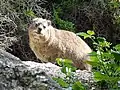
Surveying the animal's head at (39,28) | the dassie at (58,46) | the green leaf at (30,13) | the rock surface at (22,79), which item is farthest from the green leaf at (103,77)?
the green leaf at (30,13)

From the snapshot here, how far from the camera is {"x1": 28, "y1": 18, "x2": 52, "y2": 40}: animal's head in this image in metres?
7.88

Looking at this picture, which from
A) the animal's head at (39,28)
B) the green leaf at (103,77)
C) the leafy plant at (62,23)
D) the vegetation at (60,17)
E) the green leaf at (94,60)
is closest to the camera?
the green leaf at (103,77)

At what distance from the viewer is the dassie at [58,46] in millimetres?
8227

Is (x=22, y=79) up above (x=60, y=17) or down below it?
below

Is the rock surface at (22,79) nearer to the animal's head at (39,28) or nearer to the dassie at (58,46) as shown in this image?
the animal's head at (39,28)

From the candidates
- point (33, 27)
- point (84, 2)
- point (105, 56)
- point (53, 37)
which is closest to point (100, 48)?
point (105, 56)

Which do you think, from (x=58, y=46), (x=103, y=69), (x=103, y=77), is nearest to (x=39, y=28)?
(x=58, y=46)

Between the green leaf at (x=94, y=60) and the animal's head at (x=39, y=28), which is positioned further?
the animal's head at (x=39, y=28)

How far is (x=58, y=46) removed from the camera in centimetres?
840

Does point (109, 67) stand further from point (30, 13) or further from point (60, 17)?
point (60, 17)

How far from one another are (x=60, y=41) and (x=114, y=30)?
3.83m

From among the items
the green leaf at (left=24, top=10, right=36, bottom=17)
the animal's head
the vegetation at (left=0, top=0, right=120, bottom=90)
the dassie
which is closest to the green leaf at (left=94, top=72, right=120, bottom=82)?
the animal's head

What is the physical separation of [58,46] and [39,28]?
2.31 feet

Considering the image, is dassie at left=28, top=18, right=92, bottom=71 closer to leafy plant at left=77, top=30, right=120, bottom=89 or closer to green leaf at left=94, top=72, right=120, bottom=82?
leafy plant at left=77, top=30, right=120, bottom=89
